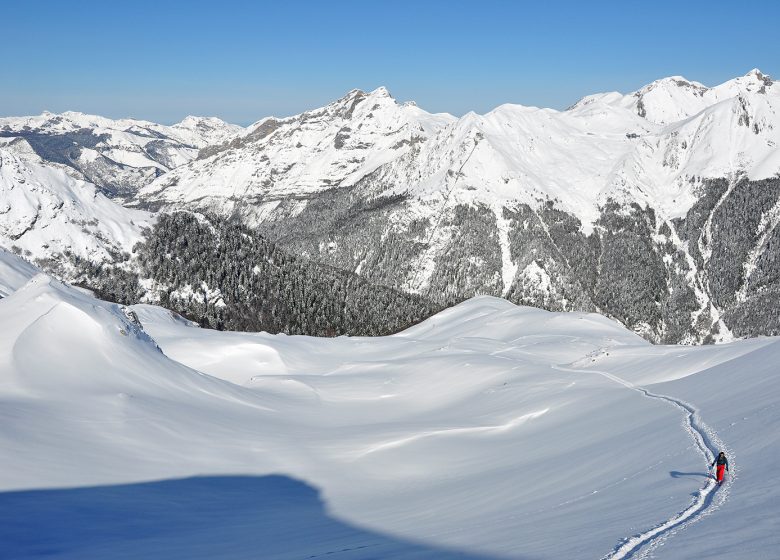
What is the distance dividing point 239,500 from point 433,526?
884cm

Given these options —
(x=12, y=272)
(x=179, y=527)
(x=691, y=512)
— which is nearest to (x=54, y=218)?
(x=12, y=272)

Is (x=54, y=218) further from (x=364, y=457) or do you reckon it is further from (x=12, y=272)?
(x=364, y=457)

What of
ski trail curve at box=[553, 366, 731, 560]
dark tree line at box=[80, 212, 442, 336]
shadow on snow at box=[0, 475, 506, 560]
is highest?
dark tree line at box=[80, 212, 442, 336]

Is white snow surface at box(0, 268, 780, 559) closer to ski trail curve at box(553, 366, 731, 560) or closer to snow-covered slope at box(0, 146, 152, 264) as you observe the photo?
ski trail curve at box(553, 366, 731, 560)

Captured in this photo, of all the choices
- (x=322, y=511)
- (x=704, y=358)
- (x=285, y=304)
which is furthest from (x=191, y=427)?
(x=285, y=304)

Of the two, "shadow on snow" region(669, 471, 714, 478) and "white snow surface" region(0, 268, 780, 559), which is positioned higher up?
"white snow surface" region(0, 268, 780, 559)

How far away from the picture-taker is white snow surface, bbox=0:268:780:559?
19594mm

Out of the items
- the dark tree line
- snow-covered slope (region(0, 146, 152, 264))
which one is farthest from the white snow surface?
snow-covered slope (region(0, 146, 152, 264))

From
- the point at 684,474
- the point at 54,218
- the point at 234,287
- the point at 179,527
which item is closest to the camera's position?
the point at 684,474

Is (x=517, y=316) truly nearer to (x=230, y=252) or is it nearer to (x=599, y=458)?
(x=599, y=458)

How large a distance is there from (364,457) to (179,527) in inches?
556

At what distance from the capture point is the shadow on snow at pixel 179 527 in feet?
64.1

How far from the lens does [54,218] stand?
178 metres

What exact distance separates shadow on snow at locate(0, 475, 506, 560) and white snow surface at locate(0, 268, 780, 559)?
0.30ft
